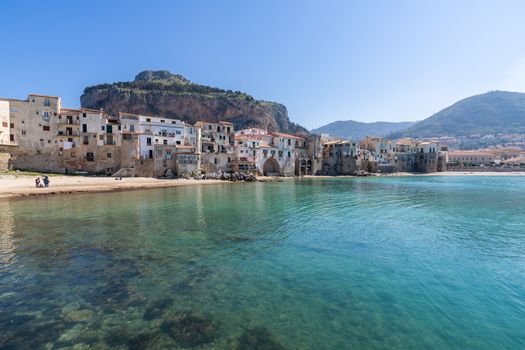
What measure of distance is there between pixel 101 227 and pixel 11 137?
49.4 meters

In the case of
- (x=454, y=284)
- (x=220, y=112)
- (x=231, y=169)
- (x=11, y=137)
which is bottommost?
(x=454, y=284)

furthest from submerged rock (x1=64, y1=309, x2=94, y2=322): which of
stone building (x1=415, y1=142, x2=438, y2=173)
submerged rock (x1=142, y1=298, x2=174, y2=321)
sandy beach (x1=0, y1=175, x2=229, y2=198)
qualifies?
stone building (x1=415, y1=142, x2=438, y2=173)

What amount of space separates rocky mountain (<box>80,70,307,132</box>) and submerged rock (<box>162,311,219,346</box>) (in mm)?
109942

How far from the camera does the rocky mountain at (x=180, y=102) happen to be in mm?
106500

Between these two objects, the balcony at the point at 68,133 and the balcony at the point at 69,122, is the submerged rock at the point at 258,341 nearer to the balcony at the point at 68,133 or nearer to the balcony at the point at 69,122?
the balcony at the point at 68,133

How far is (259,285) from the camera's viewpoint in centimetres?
1005

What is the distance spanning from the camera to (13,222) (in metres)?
19.6

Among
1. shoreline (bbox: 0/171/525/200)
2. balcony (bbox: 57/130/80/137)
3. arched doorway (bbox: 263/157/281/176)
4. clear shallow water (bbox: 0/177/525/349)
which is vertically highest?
balcony (bbox: 57/130/80/137)

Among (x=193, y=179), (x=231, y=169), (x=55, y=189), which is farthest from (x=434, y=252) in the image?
(x=231, y=169)

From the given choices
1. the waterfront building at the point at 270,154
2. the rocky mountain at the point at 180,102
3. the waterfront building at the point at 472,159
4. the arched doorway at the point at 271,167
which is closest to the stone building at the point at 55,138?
the waterfront building at the point at 270,154

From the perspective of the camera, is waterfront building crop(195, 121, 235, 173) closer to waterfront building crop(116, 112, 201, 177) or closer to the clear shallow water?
waterfront building crop(116, 112, 201, 177)

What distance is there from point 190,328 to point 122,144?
5907 cm

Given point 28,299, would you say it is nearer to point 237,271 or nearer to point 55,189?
point 237,271

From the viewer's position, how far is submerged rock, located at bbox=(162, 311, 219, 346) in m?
6.75
